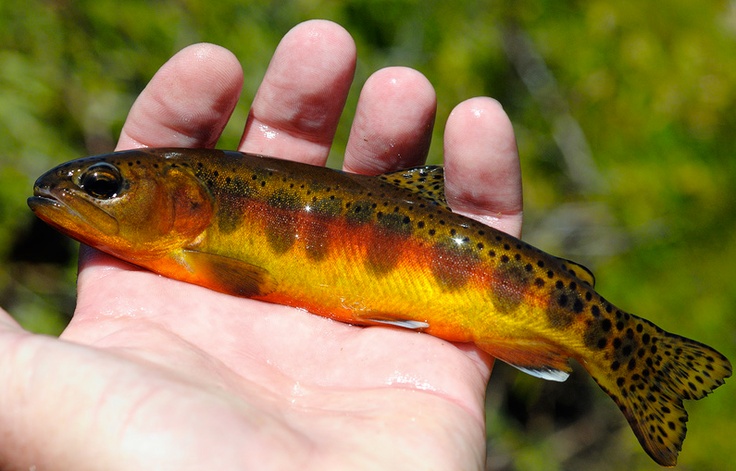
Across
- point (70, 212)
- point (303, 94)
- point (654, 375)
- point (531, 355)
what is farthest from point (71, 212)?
point (654, 375)

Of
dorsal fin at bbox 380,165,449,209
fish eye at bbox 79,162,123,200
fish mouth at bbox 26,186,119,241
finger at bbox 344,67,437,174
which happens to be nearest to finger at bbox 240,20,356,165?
finger at bbox 344,67,437,174

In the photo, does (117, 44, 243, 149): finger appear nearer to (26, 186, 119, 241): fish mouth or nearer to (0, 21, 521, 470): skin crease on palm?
(0, 21, 521, 470): skin crease on palm

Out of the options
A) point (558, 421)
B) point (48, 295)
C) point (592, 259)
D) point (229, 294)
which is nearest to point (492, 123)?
point (229, 294)

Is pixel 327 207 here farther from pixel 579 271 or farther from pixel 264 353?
pixel 579 271

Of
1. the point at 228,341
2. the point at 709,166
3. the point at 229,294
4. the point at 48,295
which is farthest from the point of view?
the point at 709,166

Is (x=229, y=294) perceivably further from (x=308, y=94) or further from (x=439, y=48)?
(x=439, y=48)
